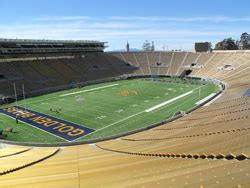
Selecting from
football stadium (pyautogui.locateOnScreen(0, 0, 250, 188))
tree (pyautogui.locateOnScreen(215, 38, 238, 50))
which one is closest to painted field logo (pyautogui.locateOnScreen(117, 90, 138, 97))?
football stadium (pyautogui.locateOnScreen(0, 0, 250, 188))

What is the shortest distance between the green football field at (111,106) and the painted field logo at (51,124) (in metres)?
0.81

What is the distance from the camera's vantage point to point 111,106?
3688 centimetres

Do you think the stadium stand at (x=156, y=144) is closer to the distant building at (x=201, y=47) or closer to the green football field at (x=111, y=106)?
the green football field at (x=111, y=106)

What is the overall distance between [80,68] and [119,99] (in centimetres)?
2601

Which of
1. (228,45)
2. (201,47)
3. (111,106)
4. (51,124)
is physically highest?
(228,45)

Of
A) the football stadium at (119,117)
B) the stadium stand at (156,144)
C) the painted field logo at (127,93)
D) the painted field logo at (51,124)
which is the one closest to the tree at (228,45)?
the football stadium at (119,117)

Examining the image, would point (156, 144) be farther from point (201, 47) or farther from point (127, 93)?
point (201, 47)

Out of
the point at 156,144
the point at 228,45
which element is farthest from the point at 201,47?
the point at 156,144

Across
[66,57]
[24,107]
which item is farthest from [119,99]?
[66,57]

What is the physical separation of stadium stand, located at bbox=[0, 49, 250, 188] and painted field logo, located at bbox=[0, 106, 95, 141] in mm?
4342

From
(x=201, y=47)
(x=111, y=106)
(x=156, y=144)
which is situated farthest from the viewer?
(x=201, y=47)

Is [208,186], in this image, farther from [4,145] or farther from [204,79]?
[204,79]

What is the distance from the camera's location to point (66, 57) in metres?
67.8

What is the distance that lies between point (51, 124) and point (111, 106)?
31.3 feet
